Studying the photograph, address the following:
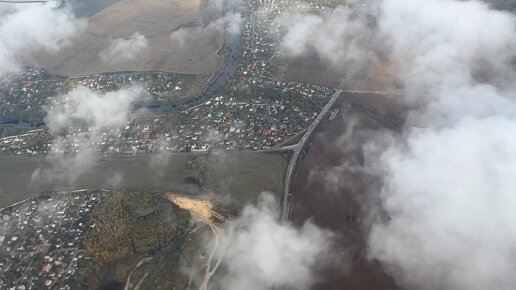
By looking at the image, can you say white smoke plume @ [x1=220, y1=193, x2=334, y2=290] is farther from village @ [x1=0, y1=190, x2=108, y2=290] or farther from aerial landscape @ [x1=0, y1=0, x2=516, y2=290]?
village @ [x1=0, y1=190, x2=108, y2=290]

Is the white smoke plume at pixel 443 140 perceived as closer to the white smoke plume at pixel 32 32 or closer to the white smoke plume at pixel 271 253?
the white smoke plume at pixel 271 253

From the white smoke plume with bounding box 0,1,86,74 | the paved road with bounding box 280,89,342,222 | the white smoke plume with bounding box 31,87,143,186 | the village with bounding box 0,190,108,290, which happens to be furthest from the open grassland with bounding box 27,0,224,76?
the village with bounding box 0,190,108,290

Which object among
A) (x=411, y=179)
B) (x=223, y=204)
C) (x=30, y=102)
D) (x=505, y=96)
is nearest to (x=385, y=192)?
(x=411, y=179)

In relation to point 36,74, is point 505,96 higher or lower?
higher

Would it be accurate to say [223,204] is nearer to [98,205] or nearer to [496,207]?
[98,205]

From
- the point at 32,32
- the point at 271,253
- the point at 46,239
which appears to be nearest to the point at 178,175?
the point at 46,239

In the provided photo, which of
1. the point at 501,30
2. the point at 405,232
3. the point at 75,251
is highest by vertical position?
the point at 501,30

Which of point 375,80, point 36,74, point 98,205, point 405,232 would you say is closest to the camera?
point 405,232

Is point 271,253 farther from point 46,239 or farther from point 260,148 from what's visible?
point 46,239
